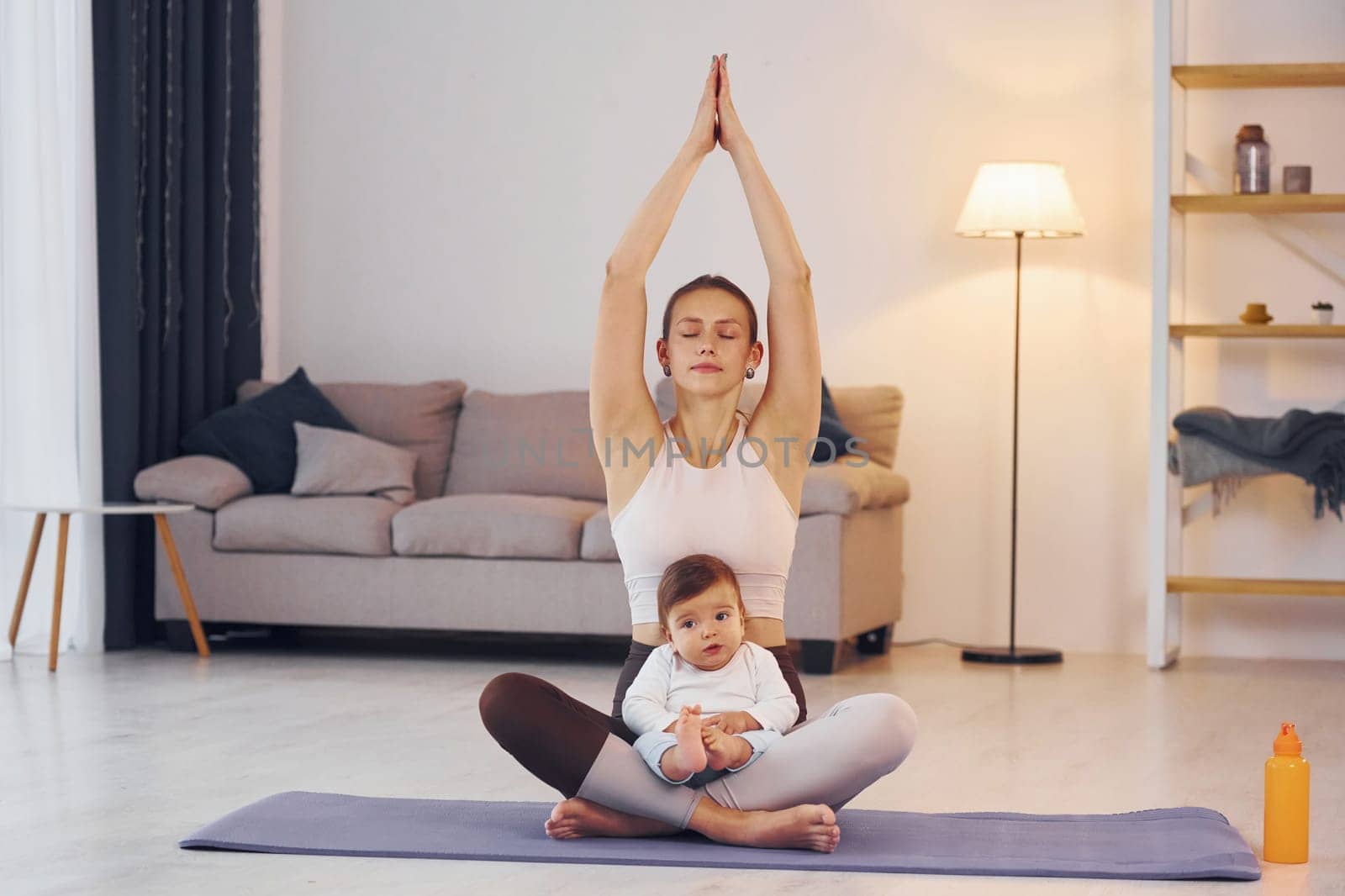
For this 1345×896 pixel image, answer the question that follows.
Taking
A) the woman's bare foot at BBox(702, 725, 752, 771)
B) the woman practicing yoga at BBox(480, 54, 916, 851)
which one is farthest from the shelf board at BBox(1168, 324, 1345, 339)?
the woman's bare foot at BBox(702, 725, 752, 771)

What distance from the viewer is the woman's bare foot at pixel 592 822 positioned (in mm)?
2314

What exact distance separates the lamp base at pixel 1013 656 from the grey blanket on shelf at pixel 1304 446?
0.79 metres

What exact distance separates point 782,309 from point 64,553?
2.77m

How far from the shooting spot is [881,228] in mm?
5305

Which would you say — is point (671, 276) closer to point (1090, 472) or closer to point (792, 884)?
Result: point (1090, 472)

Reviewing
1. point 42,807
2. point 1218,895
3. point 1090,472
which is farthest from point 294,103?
point 1218,895

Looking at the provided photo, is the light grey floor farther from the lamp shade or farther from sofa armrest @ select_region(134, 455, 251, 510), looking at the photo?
the lamp shade

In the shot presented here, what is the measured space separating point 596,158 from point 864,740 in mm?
3601

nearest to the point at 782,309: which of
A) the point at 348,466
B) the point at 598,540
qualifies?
the point at 598,540

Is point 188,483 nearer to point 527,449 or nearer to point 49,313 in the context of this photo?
point 49,313

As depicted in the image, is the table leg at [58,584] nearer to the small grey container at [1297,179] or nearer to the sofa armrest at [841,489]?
the sofa armrest at [841,489]

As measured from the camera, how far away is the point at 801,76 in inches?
211

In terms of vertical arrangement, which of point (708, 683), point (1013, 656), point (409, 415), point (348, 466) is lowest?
point (1013, 656)

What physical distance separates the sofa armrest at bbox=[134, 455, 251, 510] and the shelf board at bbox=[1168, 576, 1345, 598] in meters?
2.70
